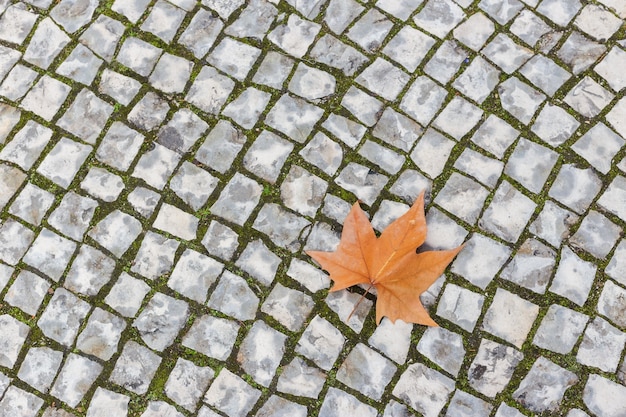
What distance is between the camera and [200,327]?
10.9ft

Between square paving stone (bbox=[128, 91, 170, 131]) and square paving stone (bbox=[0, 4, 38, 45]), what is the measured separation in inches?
34.9

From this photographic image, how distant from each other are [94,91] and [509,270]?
2608mm

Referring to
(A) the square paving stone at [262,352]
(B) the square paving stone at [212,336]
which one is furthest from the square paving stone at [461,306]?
(B) the square paving stone at [212,336]

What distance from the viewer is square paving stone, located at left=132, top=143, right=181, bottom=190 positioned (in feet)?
11.6

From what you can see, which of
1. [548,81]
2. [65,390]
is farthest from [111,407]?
[548,81]

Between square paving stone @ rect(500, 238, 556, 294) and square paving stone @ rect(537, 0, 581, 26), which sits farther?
square paving stone @ rect(537, 0, 581, 26)

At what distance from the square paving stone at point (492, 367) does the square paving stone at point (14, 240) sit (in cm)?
251

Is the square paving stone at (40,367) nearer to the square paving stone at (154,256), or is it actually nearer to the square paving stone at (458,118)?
the square paving stone at (154,256)

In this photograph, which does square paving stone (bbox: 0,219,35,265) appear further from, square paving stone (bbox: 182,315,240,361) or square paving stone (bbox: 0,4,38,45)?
square paving stone (bbox: 0,4,38,45)

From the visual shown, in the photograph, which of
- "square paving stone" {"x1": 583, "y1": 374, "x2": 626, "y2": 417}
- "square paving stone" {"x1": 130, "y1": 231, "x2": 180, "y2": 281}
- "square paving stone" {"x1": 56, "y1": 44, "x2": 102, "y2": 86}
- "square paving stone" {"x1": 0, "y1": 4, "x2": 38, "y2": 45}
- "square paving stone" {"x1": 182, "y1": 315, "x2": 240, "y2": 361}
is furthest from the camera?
"square paving stone" {"x1": 0, "y1": 4, "x2": 38, "y2": 45}

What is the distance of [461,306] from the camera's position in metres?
3.31

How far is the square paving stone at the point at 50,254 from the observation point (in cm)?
341

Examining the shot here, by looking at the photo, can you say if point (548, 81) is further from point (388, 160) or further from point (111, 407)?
point (111, 407)

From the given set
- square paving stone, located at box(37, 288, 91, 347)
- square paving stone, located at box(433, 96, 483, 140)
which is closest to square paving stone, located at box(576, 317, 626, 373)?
square paving stone, located at box(433, 96, 483, 140)
